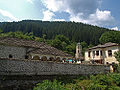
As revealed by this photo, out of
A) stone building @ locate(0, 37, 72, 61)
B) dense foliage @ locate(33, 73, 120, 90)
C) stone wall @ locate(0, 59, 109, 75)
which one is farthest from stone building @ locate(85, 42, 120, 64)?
stone building @ locate(0, 37, 72, 61)

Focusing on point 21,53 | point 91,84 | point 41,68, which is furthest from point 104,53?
point 21,53

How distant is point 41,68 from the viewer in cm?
1136

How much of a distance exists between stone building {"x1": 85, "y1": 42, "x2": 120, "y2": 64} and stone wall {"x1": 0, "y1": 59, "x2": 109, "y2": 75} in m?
7.61

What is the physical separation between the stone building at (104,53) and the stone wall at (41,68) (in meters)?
7.61

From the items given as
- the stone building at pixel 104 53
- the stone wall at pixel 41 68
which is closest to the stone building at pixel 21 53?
the stone wall at pixel 41 68

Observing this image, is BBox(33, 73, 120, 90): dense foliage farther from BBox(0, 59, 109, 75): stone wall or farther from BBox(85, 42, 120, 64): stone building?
BBox(85, 42, 120, 64): stone building

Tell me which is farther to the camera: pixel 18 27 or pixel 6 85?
pixel 18 27

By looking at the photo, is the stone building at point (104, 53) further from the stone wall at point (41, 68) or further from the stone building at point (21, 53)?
the stone building at point (21, 53)

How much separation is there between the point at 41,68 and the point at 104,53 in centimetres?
1778

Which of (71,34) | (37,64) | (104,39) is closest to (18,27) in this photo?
(71,34)

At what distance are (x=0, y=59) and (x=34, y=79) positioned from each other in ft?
13.6

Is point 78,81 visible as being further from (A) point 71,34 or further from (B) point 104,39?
(A) point 71,34

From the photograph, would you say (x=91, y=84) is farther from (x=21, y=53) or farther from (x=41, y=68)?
(x=21, y=53)

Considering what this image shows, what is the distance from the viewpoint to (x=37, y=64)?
11195 mm
